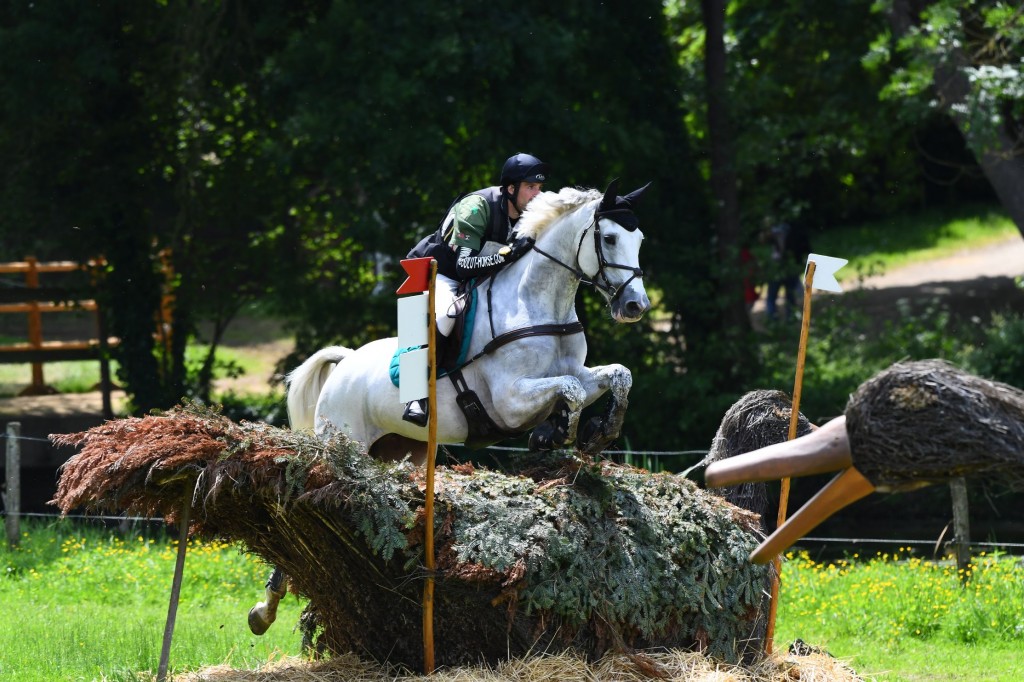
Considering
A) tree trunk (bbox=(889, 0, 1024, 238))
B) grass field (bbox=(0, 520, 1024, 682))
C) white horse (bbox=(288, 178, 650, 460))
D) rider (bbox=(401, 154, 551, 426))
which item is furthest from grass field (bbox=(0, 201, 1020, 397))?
white horse (bbox=(288, 178, 650, 460))

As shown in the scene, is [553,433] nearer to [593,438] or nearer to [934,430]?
[593,438]

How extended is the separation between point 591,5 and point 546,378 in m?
9.06

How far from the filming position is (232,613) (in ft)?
28.9

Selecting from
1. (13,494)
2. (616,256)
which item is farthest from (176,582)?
(13,494)

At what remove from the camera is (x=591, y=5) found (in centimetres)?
1479

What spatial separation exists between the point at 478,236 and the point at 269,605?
2.37 meters

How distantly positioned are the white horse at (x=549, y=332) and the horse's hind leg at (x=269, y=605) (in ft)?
3.47

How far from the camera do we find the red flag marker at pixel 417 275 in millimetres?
5961

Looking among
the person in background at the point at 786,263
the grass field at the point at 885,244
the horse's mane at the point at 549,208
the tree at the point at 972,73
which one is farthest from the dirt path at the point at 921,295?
the horse's mane at the point at 549,208

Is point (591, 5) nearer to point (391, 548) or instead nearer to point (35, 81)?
point (35, 81)

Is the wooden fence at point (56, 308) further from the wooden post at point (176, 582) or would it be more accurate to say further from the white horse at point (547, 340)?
the wooden post at point (176, 582)

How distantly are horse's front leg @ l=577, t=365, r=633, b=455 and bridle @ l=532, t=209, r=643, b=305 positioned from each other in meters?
0.41

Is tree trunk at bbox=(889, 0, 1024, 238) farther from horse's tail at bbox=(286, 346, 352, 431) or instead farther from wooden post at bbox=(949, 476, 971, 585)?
horse's tail at bbox=(286, 346, 352, 431)

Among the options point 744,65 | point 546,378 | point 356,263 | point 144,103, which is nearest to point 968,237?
point 744,65
